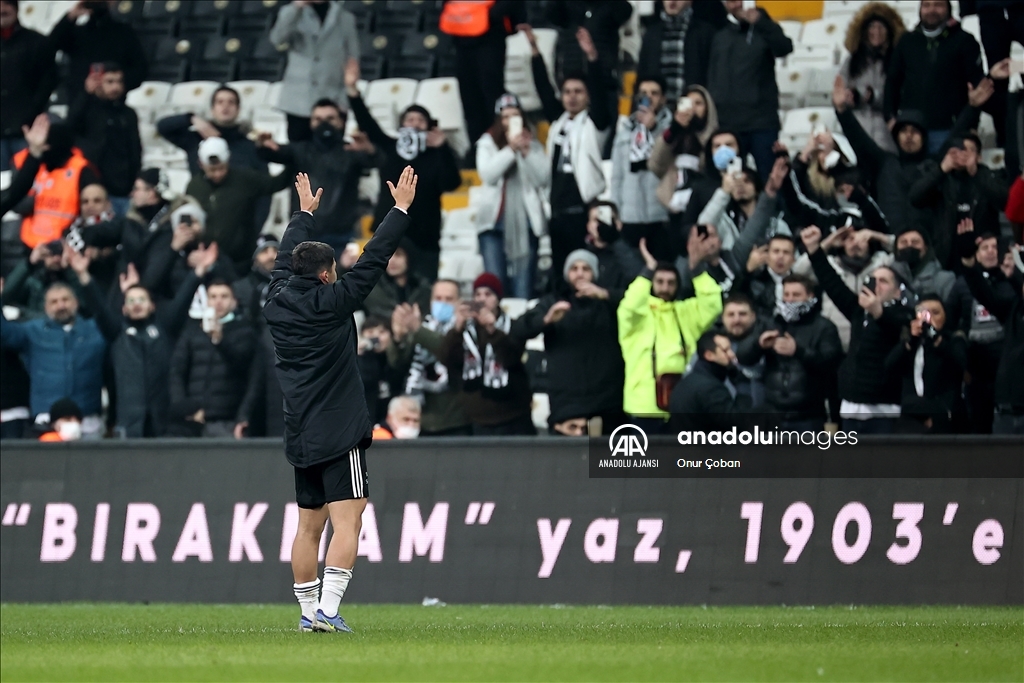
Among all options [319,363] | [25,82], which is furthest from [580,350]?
[25,82]

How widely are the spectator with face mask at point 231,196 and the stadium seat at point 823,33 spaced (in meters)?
5.27

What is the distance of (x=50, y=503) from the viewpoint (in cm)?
1274

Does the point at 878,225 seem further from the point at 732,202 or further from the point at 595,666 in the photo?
the point at 595,666

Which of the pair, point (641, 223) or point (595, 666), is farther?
point (641, 223)

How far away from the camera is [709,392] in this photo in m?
13.0

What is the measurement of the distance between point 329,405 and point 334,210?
7608 mm

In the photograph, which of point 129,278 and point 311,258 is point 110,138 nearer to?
point 129,278

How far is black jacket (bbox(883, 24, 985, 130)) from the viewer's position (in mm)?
14172

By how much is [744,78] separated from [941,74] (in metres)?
1.79

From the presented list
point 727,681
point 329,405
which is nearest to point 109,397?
point 329,405

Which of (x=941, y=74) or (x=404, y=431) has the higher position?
(x=941, y=74)

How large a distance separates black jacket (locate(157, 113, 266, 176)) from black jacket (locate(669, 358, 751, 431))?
5.19 meters

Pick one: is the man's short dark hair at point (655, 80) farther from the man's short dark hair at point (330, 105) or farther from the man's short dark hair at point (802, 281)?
the man's short dark hair at point (330, 105)

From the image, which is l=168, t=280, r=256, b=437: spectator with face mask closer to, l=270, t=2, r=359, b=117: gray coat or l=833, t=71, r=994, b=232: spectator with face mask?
l=270, t=2, r=359, b=117: gray coat
